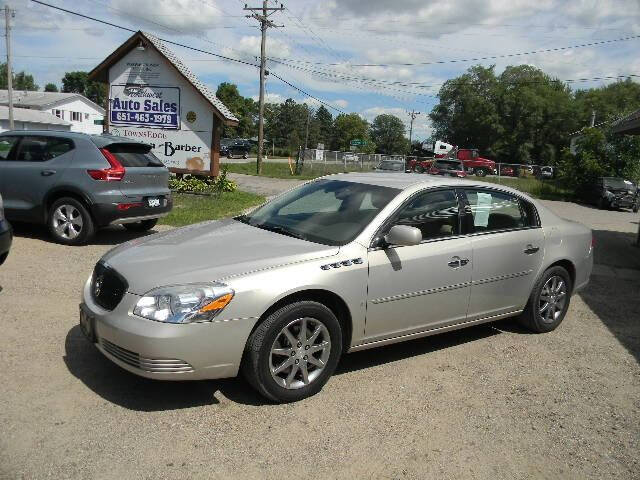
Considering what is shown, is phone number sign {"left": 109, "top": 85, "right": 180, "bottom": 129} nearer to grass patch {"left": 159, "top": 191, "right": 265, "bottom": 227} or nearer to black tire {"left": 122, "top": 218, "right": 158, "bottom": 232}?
grass patch {"left": 159, "top": 191, "right": 265, "bottom": 227}

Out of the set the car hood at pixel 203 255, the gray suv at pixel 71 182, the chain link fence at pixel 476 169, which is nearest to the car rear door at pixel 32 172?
the gray suv at pixel 71 182

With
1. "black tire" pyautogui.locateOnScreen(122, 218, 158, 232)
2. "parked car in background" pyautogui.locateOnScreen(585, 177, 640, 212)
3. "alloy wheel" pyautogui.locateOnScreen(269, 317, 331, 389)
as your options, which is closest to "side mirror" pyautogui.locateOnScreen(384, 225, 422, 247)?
"alloy wheel" pyautogui.locateOnScreen(269, 317, 331, 389)

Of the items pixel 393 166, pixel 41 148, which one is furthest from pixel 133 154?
pixel 393 166

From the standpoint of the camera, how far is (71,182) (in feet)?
26.2

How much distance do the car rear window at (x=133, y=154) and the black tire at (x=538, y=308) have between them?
5994mm

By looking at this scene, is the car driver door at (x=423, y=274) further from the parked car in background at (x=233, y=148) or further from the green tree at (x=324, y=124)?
the green tree at (x=324, y=124)

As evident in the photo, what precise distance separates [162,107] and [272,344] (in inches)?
498

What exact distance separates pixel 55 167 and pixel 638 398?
25.4 ft

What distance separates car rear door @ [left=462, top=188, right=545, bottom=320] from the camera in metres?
4.73

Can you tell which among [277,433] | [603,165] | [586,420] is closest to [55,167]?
→ [277,433]

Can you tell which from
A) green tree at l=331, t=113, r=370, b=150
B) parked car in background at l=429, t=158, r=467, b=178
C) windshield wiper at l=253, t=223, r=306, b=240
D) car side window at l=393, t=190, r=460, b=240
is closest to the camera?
windshield wiper at l=253, t=223, r=306, b=240

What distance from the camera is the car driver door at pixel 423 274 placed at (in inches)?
161

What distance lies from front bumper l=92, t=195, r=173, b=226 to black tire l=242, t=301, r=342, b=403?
5276 mm

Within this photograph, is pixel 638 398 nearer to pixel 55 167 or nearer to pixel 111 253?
pixel 111 253
